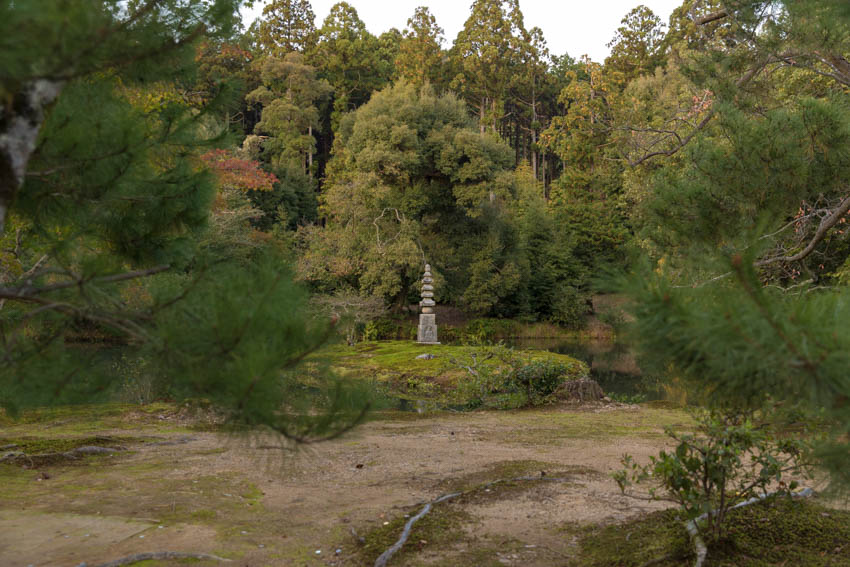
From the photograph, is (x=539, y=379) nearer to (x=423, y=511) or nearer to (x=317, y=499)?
(x=317, y=499)

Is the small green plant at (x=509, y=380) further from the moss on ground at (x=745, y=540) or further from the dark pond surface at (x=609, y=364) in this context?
the moss on ground at (x=745, y=540)

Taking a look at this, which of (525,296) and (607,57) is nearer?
(525,296)

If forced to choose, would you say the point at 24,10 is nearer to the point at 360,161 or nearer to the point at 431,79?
the point at 360,161

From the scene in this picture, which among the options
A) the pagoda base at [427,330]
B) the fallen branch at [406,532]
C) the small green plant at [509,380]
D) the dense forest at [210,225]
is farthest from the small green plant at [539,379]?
the pagoda base at [427,330]

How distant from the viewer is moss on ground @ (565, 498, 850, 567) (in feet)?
7.94

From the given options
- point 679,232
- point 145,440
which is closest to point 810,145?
point 679,232

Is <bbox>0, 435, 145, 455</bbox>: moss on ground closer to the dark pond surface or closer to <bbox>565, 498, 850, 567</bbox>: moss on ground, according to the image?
<bbox>565, 498, 850, 567</bbox>: moss on ground

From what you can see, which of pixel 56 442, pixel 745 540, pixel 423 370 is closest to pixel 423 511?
pixel 745 540

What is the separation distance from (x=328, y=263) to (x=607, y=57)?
13.8 m

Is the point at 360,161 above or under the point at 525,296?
above

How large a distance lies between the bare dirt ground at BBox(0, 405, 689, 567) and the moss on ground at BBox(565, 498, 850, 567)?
0.14 m

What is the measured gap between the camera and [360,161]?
16859 millimetres

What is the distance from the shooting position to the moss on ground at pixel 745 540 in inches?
95.3

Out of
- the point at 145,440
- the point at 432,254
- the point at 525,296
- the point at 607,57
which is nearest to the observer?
the point at 145,440
